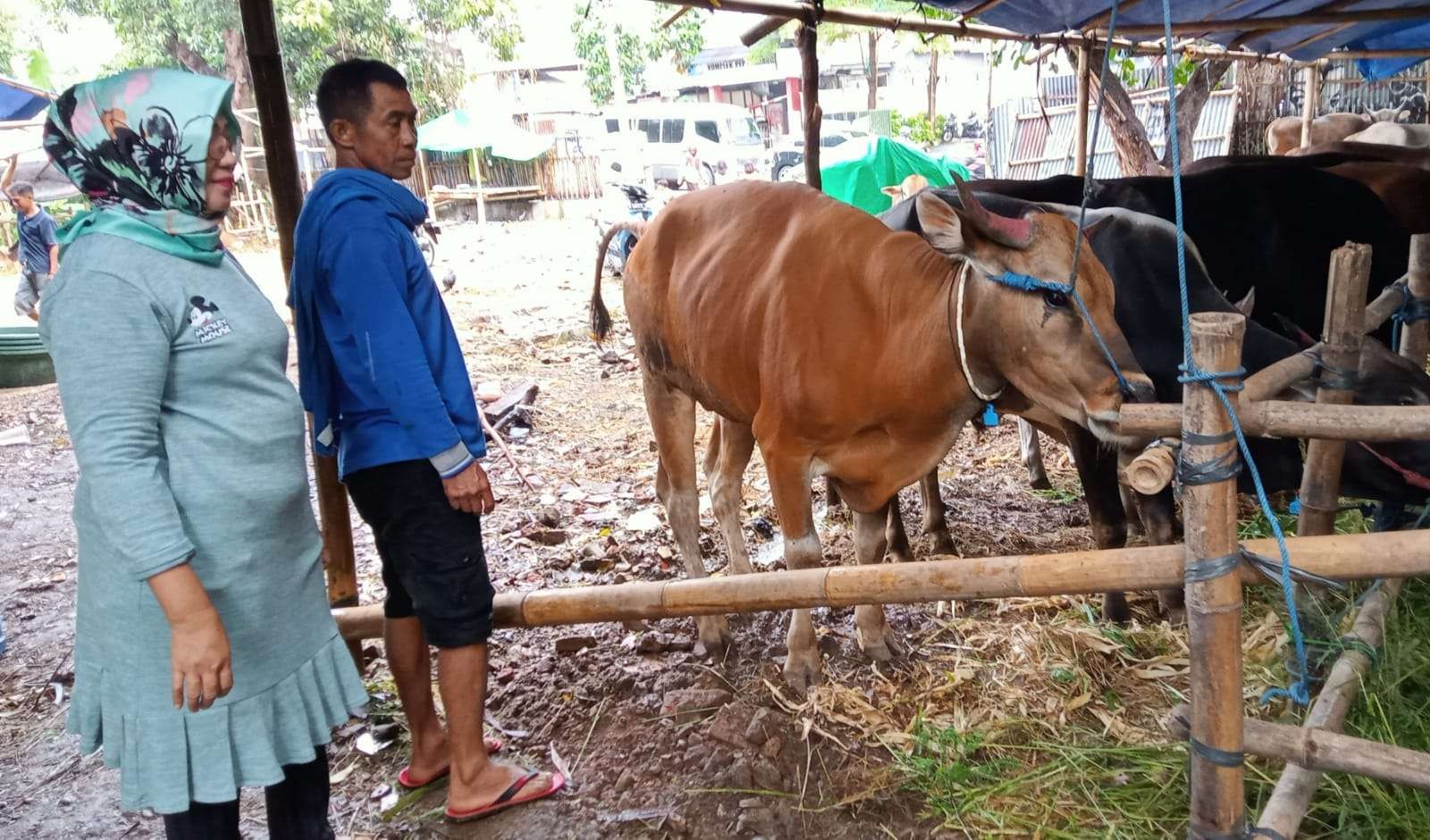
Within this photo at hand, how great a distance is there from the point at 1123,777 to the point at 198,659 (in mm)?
2618

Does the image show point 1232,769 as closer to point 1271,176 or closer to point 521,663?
point 521,663

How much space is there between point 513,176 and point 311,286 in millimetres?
25914

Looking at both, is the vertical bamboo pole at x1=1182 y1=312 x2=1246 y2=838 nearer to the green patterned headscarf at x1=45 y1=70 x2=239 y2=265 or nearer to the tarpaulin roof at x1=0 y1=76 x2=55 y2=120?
the green patterned headscarf at x1=45 y1=70 x2=239 y2=265

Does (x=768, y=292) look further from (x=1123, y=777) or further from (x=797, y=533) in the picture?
(x=1123, y=777)

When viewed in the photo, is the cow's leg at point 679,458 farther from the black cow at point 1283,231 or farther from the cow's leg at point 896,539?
the black cow at point 1283,231

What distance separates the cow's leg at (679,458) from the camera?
14.8 feet

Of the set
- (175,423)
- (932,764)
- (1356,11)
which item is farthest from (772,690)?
(1356,11)

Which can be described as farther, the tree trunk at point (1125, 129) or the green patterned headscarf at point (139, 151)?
the tree trunk at point (1125, 129)

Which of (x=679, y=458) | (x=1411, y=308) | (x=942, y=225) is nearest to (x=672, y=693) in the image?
(x=679, y=458)

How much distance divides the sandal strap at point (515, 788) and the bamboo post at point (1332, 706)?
6.95 ft

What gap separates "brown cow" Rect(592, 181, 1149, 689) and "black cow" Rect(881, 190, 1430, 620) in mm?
798

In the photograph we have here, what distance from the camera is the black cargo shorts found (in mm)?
2828

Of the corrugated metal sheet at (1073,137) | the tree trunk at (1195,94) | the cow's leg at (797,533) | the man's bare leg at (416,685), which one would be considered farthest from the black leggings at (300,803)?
the corrugated metal sheet at (1073,137)

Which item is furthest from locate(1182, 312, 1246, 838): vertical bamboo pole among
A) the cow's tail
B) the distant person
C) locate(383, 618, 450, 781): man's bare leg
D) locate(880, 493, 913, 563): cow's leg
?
the distant person
